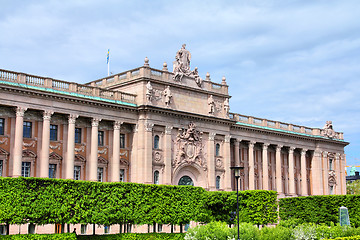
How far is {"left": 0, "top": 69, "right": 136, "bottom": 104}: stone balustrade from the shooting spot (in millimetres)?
55844

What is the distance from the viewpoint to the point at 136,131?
6612cm

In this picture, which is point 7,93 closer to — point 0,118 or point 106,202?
point 0,118

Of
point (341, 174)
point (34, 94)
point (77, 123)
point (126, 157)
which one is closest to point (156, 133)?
point (126, 157)

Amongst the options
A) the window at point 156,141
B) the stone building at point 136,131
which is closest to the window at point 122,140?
the stone building at point 136,131

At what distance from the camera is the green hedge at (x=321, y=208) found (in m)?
67.1

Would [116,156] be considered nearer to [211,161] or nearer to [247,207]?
[211,161]

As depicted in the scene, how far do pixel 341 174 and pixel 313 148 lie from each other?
30.1 ft

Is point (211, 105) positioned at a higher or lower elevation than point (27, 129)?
higher

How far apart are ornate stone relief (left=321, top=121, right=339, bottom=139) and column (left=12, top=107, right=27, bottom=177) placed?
57.2 m

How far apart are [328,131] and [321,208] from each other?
29.8 m

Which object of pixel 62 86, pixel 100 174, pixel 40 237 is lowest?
pixel 40 237

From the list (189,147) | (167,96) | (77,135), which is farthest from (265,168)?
(77,135)

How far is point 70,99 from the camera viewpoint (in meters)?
59.6

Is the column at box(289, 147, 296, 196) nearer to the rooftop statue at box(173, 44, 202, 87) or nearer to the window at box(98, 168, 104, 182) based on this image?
the rooftop statue at box(173, 44, 202, 87)
